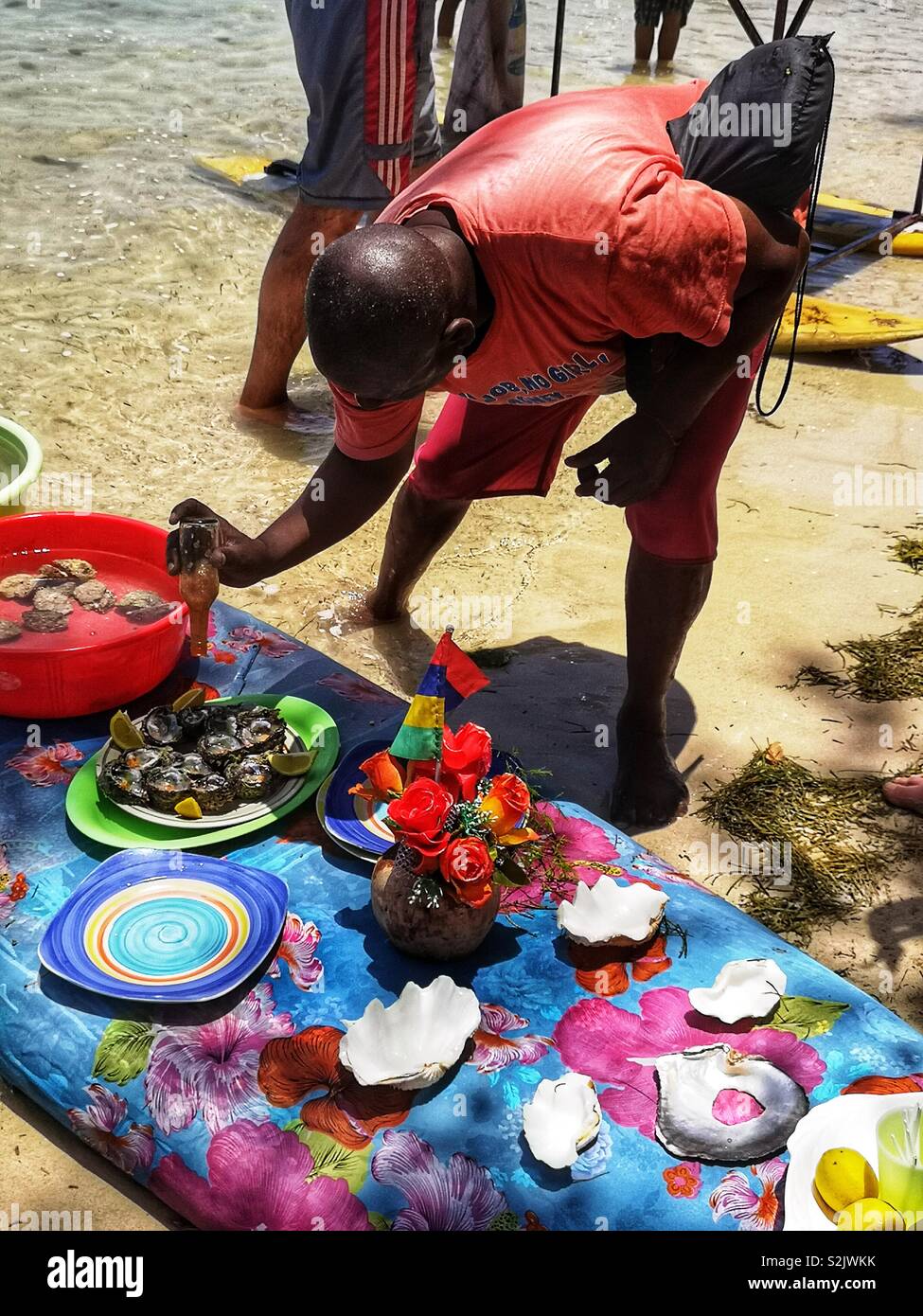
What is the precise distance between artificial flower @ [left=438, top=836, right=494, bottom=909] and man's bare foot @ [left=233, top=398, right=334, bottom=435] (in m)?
2.68

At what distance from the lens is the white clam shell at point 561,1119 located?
168 centimetres

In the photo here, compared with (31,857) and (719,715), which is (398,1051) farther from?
(719,715)

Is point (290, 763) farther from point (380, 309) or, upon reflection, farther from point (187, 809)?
point (380, 309)

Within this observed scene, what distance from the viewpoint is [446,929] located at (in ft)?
6.24

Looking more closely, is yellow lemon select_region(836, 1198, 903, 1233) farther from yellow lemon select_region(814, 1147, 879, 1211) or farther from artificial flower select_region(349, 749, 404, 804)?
artificial flower select_region(349, 749, 404, 804)

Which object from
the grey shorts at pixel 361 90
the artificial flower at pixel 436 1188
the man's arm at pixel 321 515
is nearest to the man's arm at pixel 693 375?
the man's arm at pixel 321 515

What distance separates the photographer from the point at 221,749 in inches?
87.7

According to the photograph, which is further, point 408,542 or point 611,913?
point 408,542

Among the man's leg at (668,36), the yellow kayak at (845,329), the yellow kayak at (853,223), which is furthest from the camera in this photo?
the man's leg at (668,36)

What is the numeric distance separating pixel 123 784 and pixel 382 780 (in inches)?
18.9

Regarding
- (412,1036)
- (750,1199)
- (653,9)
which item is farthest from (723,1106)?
(653,9)

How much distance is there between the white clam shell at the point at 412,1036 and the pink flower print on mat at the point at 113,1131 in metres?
0.29

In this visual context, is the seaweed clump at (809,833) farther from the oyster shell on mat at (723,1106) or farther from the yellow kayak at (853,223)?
the yellow kayak at (853,223)

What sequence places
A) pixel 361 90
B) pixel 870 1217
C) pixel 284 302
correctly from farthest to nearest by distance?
pixel 284 302 → pixel 361 90 → pixel 870 1217
